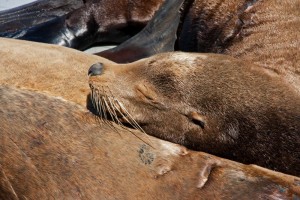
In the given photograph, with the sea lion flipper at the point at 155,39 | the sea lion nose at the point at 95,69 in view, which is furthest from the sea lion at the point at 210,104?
the sea lion flipper at the point at 155,39

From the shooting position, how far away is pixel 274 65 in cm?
377

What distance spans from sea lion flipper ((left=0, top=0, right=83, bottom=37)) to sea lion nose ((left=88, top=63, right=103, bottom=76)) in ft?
7.48

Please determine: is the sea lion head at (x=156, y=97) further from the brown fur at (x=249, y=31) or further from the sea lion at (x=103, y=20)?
the sea lion at (x=103, y=20)

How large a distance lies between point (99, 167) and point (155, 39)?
243 cm

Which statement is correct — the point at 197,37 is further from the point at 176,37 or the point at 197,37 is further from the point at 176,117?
the point at 176,117

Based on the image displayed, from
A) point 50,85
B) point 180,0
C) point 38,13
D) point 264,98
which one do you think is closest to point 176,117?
point 264,98

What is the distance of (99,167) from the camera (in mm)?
2965

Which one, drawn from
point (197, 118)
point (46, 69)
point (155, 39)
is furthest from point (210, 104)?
point (155, 39)

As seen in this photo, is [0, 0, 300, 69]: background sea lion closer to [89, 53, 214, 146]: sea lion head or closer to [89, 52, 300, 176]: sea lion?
[89, 52, 300, 176]: sea lion

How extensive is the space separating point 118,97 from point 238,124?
0.70 meters

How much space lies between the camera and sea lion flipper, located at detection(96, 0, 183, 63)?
508 cm

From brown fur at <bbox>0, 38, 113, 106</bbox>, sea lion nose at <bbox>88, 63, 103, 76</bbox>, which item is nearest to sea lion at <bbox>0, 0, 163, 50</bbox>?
brown fur at <bbox>0, 38, 113, 106</bbox>

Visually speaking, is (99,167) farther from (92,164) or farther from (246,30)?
(246,30)

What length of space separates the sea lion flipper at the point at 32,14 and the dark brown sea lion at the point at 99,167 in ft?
8.84
